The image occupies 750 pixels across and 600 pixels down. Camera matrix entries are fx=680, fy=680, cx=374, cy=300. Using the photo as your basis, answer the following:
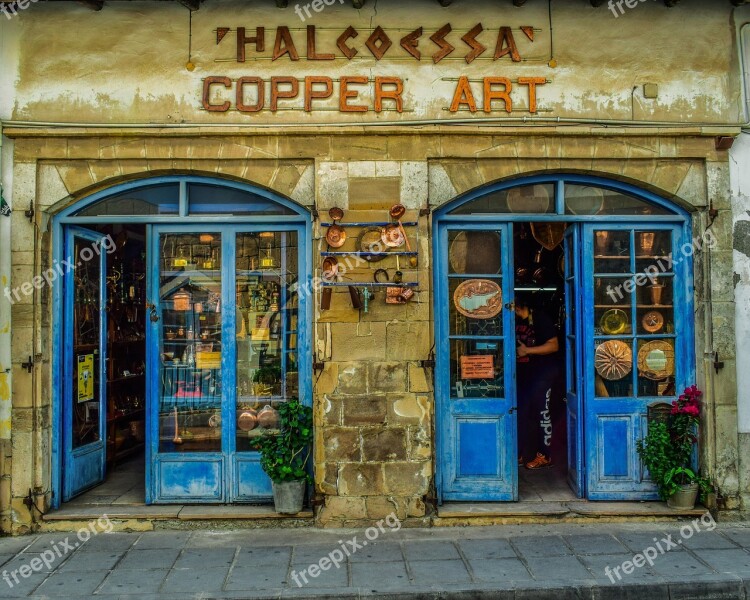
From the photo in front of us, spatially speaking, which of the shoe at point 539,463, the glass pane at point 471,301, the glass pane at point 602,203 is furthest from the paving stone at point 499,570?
the glass pane at point 602,203

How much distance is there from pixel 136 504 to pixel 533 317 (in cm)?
465

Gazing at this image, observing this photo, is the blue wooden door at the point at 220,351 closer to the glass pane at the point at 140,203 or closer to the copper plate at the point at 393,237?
the glass pane at the point at 140,203

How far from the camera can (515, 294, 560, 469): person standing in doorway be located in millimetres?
7645

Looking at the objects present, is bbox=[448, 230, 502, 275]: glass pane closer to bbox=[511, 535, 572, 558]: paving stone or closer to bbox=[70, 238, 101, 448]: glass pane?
bbox=[511, 535, 572, 558]: paving stone

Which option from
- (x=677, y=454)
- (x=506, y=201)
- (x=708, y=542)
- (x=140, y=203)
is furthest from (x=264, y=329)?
(x=708, y=542)

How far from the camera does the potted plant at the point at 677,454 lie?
615cm

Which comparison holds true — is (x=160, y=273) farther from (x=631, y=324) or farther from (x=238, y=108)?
(x=631, y=324)

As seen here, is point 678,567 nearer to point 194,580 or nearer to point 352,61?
point 194,580

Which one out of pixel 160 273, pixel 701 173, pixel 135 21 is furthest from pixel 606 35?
pixel 160 273

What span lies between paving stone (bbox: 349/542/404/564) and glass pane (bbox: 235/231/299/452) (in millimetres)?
1542

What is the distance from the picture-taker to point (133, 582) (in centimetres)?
498

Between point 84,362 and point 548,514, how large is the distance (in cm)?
473

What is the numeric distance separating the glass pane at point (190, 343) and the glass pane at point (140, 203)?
28 centimetres

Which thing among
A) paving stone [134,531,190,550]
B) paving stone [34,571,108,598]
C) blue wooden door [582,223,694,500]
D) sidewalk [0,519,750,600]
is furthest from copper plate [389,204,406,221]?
paving stone [34,571,108,598]
